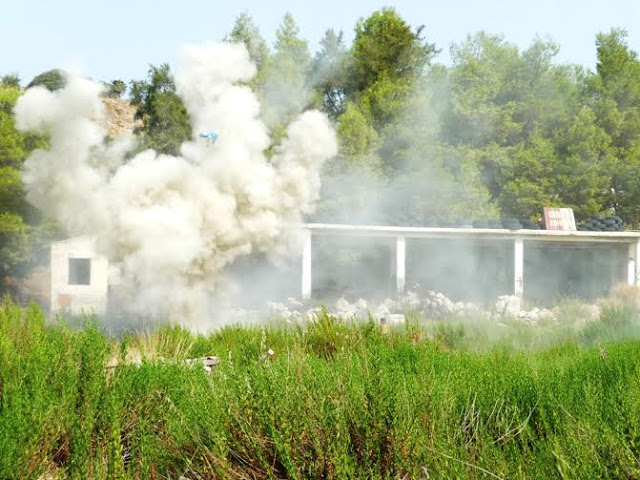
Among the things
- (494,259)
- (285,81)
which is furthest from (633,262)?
(285,81)

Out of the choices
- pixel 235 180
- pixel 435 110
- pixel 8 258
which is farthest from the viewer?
pixel 435 110

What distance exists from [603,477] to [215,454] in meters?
2.48

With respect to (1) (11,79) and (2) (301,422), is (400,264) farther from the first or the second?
(1) (11,79)

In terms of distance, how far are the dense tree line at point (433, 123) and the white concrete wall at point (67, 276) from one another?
5236 mm

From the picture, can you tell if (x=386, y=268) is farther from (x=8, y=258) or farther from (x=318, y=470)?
(x=318, y=470)

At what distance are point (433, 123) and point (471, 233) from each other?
Result: 495 inches

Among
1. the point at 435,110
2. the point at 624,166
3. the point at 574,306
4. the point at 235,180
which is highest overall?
the point at 435,110

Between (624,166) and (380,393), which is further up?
(624,166)

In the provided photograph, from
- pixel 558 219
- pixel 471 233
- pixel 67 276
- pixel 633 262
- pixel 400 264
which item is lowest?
pixel 67 276

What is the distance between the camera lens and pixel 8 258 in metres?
30.4

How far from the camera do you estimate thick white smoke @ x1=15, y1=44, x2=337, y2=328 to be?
1756 centimetres

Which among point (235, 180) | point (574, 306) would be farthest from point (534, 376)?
point (574, 306)

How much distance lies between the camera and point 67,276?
77.8 ft

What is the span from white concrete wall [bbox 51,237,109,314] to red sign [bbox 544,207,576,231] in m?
16.0
